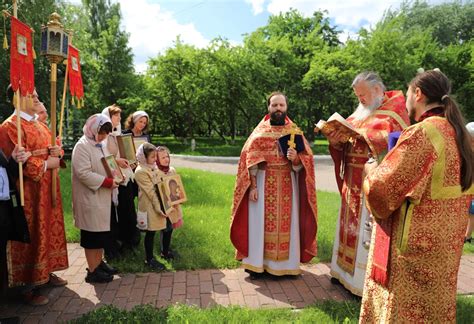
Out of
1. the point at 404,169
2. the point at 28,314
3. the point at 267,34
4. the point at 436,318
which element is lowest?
the point at 28,314

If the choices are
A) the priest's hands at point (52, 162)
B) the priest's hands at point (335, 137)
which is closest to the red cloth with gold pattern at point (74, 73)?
the priest's hands at point (52, 162)

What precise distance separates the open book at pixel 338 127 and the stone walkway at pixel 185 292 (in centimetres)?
186

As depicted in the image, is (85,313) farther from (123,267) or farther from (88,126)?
(88,126)

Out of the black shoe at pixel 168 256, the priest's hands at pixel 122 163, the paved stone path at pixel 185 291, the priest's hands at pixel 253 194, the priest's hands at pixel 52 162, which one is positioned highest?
the priest's hands at pixel 52 162

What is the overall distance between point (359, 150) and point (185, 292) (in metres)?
2.61

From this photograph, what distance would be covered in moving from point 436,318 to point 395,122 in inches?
83.6

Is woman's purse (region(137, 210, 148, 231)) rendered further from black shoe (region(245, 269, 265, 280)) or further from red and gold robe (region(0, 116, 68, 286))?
black shoe (region(245, 269, 265, 280))

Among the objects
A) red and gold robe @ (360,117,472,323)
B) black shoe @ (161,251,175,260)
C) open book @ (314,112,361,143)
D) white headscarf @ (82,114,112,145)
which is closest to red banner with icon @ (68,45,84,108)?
white headscarf @ (82,114,112,145)

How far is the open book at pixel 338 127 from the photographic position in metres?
3.93

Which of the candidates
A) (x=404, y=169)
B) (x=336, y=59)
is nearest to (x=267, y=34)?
(x=336, y=59)

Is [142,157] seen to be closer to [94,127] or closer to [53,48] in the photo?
[94,127]

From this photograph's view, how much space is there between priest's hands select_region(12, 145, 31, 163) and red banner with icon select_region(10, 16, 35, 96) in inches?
21.4

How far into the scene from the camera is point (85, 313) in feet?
12.3

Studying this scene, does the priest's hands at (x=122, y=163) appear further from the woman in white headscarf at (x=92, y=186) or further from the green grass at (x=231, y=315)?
the green grass at (x=231, y=315)
